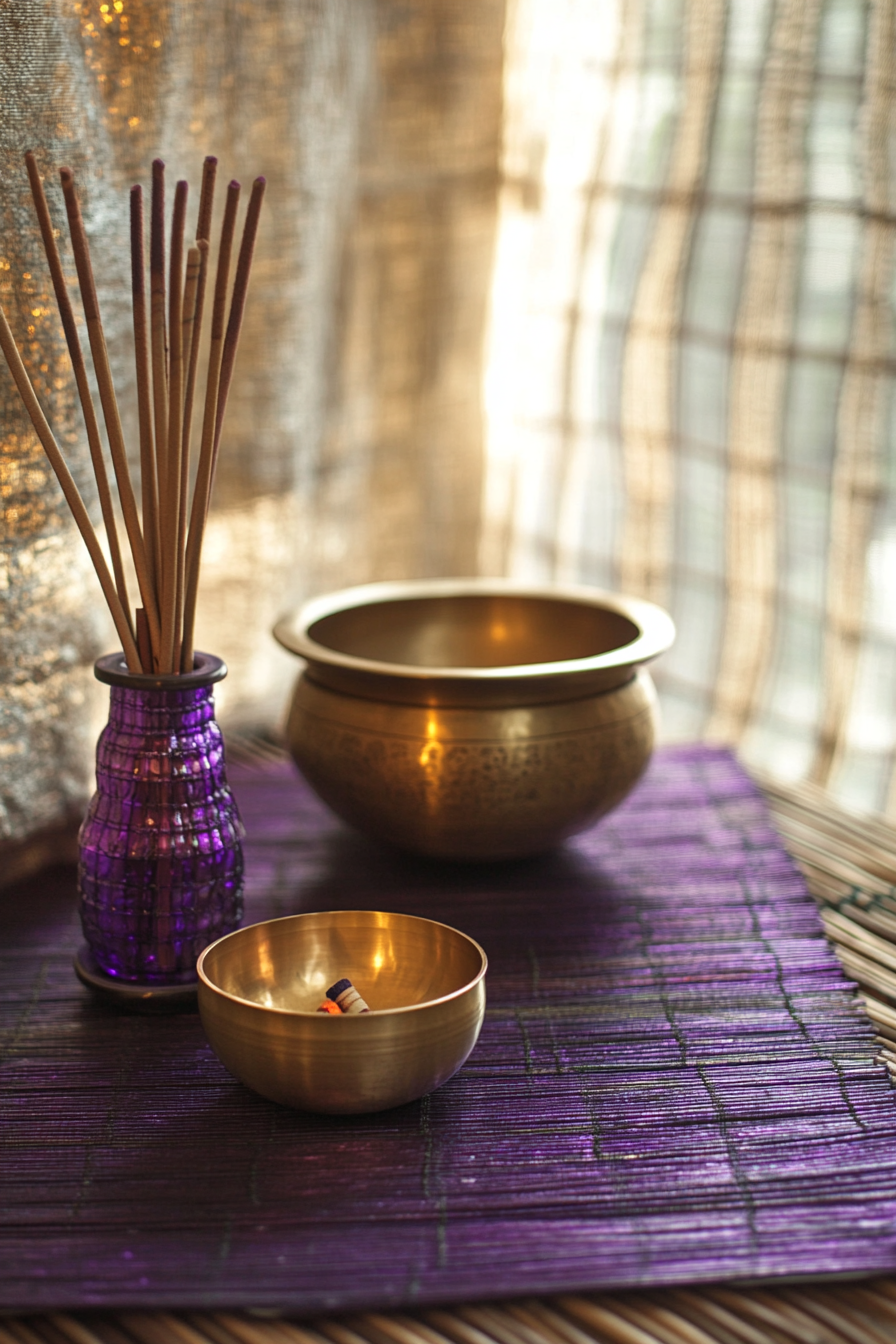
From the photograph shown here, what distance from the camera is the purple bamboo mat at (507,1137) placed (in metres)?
0.78

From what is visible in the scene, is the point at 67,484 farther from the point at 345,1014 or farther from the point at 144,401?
the point at 345,1014

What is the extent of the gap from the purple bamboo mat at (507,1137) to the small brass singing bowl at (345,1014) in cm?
5

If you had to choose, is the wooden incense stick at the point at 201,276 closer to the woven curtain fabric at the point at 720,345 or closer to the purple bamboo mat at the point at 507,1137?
the purple bamboo mat at the point at 507,1137

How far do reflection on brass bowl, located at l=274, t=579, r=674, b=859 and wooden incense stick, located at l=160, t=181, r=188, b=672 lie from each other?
214mm

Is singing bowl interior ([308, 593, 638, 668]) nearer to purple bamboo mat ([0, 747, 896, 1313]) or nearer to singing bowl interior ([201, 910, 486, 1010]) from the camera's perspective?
purple bamboo mat ([0, 747, 896, 1313])

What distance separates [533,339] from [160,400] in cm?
99

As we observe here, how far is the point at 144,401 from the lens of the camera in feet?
3.26

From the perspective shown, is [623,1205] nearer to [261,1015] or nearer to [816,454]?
[261,1015]

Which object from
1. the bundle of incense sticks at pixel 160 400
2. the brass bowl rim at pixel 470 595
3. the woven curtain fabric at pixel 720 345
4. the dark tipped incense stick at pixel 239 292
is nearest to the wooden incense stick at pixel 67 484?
the bundle of incense sticks at pixel 160 400

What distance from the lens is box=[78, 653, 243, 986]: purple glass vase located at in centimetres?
102

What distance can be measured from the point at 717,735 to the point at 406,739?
75 centimetres

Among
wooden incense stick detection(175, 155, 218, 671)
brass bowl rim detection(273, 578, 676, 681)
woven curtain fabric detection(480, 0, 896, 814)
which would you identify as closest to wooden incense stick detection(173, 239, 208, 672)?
wooden incense stick detection(175, 155, 218, 671)

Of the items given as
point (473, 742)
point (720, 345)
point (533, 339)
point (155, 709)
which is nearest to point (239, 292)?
point (155, 709)

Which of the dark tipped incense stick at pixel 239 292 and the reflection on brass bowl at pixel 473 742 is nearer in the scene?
the dark tipped incense stick at pixel 239 292
